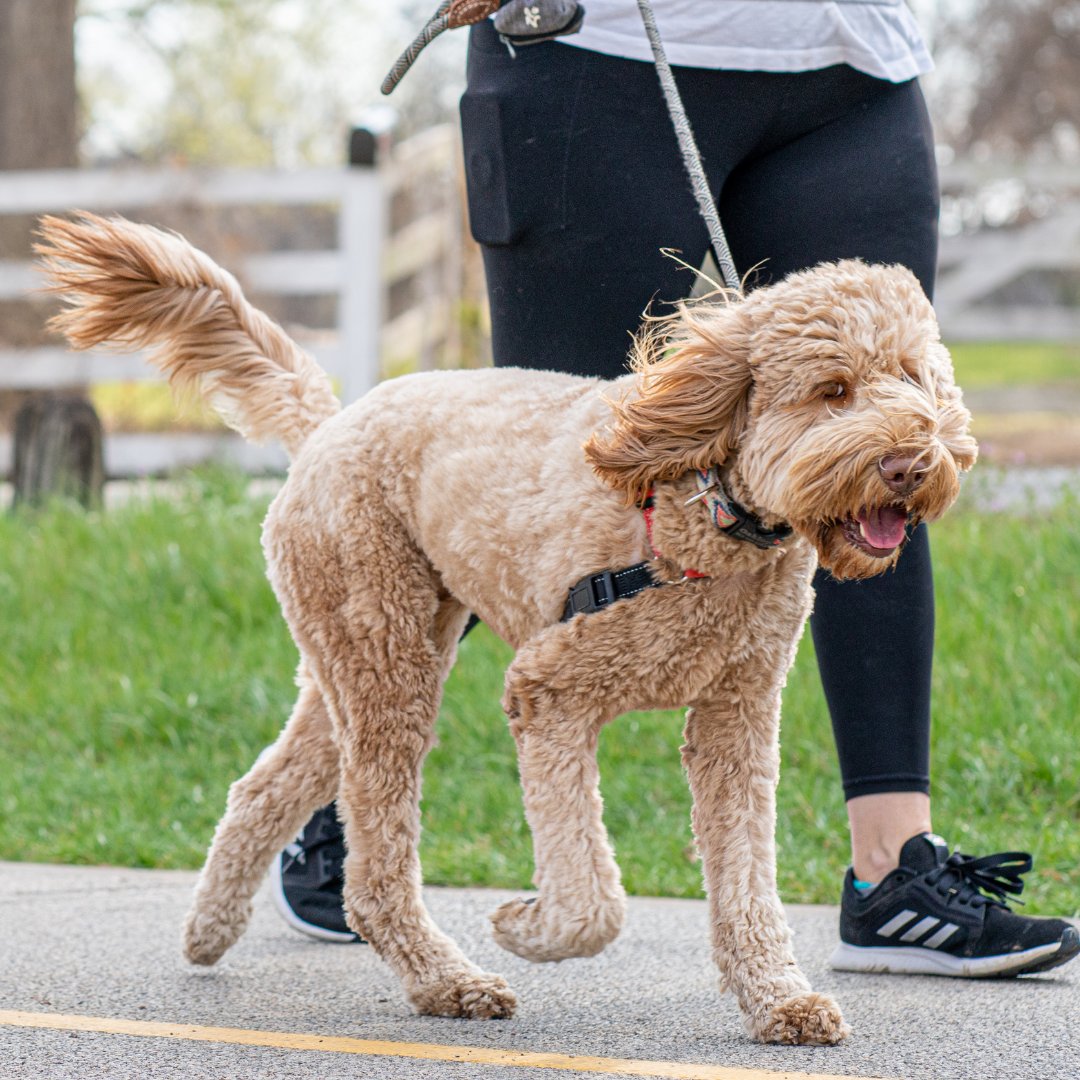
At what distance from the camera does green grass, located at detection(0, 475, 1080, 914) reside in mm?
4199

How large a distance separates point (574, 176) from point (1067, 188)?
33.8 feet

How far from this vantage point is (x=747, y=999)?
8.80 feet

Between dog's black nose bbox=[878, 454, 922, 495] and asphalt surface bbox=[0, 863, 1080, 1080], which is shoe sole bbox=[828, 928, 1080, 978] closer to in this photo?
asphalt surface bbox=[0, 863, 1080, 1080]

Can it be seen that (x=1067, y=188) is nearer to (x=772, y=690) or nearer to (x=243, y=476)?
(x=243, y=476)

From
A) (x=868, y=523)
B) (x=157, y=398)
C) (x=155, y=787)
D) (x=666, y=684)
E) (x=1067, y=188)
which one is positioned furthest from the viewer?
(x=1067, y=188)

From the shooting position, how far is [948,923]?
3041 millimetres

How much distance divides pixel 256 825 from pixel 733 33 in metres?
1.78

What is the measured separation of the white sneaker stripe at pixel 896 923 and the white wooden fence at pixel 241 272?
19.5ft

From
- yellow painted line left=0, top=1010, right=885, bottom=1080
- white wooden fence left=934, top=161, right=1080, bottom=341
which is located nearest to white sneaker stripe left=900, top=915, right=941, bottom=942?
yellow painted line left=0, top=1010, right=885, bottom=1080

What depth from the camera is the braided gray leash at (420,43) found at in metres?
3.10

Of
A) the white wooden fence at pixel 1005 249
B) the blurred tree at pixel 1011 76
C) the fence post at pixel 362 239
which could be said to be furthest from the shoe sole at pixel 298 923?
the blurred tree at pixel 1011 76

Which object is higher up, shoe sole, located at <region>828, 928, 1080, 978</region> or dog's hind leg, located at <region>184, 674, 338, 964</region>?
dog's hind leg, located at <region>184, 674, 338, 964</region>

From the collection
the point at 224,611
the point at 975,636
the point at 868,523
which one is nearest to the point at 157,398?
the point at 224,611

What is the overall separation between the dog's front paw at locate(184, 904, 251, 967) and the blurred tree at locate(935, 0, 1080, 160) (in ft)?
66.6
